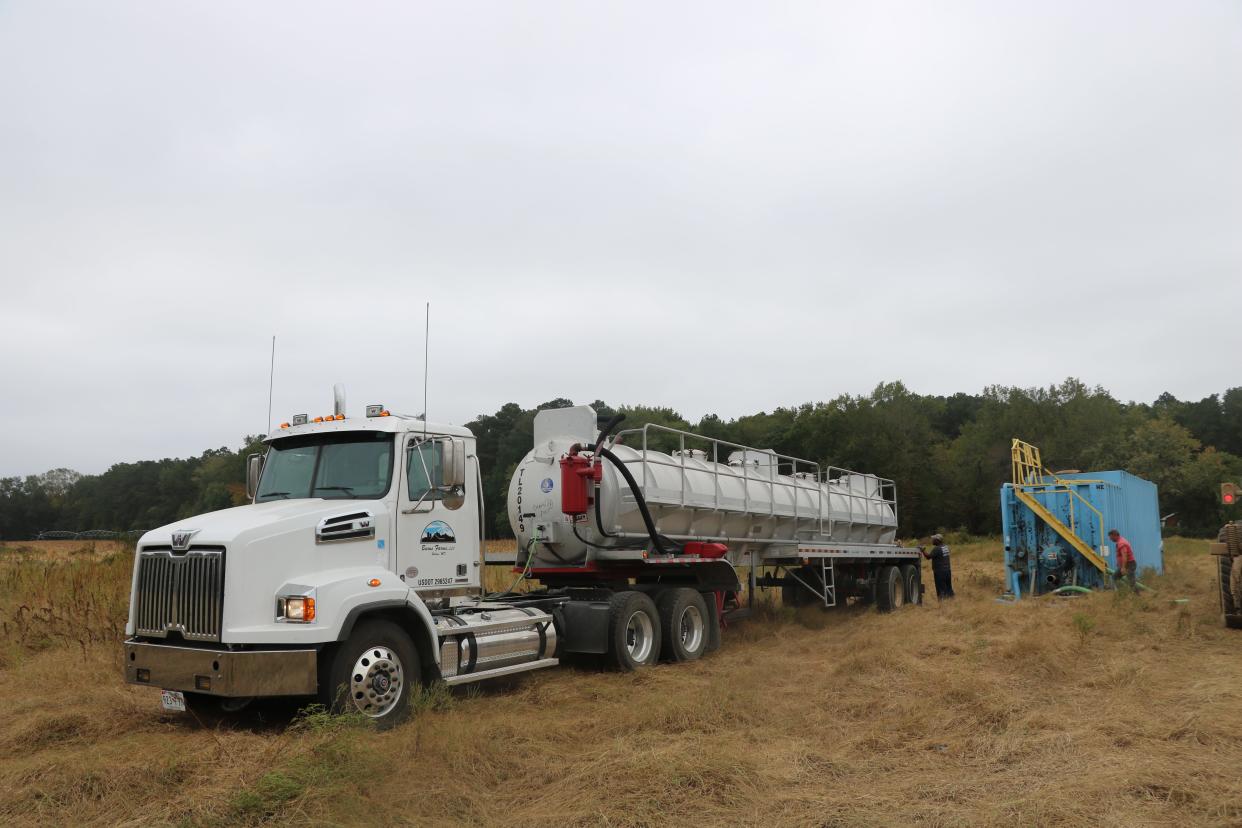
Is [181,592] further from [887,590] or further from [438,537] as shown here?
[887,590]

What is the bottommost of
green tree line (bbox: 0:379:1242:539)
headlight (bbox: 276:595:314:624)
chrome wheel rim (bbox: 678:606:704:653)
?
chrome wheel rim (bbox: 678:606:704:653)

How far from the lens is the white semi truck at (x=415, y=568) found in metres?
7.18

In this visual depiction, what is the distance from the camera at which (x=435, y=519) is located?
28.9 ft

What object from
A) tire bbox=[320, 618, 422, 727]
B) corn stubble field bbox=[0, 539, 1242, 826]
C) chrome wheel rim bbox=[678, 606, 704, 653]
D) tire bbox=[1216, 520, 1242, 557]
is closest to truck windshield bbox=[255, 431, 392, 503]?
tire bbox=[320, 618, 422, 727]

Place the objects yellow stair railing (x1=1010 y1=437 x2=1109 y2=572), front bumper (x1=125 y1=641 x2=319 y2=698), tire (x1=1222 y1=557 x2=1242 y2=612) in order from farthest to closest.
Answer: yellow stair railing (x1=1010 y1=437 x2=1109 y2=572)
tire (x1=1222 y1=557 x2=1242 y2=612)
front bumper (x1=125 y1=641 x2=319 y2=698)

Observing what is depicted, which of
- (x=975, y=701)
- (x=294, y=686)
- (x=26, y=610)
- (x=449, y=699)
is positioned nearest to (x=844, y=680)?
(x=975, y=701)

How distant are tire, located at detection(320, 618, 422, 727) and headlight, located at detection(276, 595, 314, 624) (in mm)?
447

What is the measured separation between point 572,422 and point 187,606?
19.5ft

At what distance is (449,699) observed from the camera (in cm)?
798

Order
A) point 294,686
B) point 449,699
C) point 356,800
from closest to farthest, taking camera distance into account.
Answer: point 356,800
point 294,686
point 449,699

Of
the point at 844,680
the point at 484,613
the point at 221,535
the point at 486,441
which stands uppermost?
the point at 486,441

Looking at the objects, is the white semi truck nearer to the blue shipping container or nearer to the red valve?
Answer: the red valve

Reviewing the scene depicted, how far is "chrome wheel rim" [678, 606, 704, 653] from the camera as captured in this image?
1253 cm

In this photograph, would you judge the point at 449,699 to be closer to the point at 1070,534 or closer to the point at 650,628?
the point at 650,628
